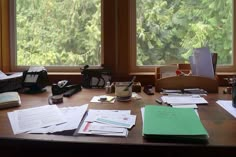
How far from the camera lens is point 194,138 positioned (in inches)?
39.0

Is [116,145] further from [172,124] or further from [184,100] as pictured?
[184,100]

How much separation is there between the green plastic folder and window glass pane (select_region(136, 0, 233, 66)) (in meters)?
1.02

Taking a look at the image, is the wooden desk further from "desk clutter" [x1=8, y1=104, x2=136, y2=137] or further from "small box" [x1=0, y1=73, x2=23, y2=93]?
"small box" [x1=0, y1=73, x2=23, y2=93]

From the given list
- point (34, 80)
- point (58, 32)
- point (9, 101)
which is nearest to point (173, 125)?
point (9, 101)

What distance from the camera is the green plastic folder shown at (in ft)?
3.30

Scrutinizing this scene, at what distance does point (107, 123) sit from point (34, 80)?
937 millimetres

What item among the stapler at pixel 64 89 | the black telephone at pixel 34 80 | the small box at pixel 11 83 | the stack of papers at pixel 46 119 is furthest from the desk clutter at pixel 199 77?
the small box at pixel 11 83

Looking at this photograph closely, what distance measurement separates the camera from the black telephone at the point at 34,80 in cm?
196

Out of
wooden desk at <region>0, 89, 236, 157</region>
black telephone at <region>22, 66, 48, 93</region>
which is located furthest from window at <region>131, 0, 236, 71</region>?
wooden desk at <region>0, 89, 236, 157</region>

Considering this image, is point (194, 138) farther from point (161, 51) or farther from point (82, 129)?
point (161, 51)

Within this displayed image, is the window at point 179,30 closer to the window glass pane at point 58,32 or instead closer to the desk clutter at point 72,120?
the window glass pane at point 58,32

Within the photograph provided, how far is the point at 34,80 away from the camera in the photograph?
6.41 ft

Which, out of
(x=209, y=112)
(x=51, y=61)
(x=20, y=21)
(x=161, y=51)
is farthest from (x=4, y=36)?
(x=209, y=112)

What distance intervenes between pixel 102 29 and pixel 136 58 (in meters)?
0.35
